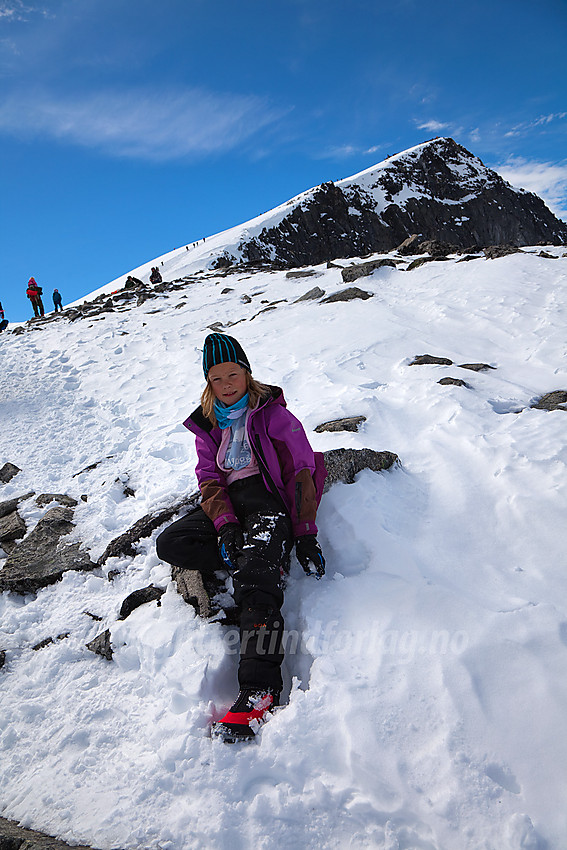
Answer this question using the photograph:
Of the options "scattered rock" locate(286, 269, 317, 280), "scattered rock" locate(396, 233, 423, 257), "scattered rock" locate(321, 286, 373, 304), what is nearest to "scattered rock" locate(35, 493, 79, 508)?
"scattered rock" locate(321, 286, 373, 304)

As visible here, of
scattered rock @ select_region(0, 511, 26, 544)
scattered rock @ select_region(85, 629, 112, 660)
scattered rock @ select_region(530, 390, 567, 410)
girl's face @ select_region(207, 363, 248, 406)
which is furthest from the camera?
scattered rock @ select_region(530, 390, 567, 410)

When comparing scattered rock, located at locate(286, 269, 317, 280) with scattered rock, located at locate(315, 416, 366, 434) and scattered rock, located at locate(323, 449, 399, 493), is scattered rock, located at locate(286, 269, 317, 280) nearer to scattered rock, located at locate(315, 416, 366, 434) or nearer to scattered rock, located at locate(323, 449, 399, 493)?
scattered rock, located at locate(315, 416, 366, 434)

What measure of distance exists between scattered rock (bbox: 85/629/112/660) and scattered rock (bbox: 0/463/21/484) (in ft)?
11.0

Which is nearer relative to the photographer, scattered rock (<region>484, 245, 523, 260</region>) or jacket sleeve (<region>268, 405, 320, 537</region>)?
jacket sleeve (<region>268, 405, 320, 537</region>)

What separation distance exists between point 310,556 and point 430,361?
4.24m

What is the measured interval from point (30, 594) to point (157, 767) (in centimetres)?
199

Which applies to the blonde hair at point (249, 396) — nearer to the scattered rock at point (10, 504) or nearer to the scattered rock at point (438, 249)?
the scattered rock at point (10, 504)

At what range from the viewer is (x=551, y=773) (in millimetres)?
1617

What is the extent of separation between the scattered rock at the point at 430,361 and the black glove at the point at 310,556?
4.04 metres

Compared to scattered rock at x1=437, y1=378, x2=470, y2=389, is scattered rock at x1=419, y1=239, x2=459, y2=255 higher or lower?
scattered rock at x1=419, y1=239, x2=459, y2=255

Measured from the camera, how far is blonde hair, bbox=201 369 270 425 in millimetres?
2994

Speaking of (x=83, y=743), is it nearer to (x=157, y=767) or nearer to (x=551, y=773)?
(x=157, y=767)

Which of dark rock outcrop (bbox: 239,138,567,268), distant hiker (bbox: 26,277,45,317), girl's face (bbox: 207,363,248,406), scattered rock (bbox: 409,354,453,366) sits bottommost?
scattered rock (bbox: 409,354,453,366)

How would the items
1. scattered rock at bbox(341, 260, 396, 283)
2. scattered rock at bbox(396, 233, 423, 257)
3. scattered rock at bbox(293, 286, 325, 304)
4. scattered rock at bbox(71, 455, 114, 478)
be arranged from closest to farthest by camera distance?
scattered rock at bbox(71, 455, 114, 478) → scattered rock at bbox(293, 286, 325, 304) → scattered rock at bbox(341, 260, 396, 283) → scattered rock at bbox(396, 233, 423, 257)
